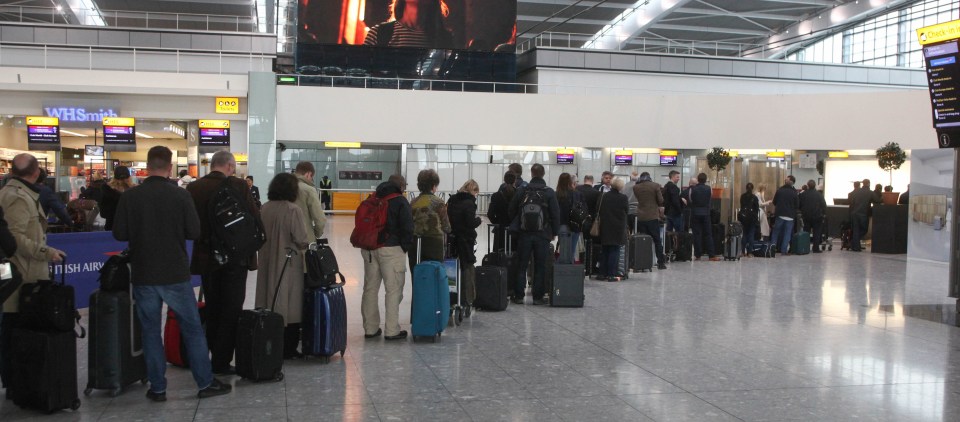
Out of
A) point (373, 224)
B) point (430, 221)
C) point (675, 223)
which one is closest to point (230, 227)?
point (373, 224)

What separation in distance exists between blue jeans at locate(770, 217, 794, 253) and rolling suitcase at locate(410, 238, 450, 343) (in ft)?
38.2

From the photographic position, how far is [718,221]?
1708 cm

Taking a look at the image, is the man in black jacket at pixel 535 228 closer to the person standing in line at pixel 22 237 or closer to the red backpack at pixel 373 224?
the red backpack at pixel 373 224

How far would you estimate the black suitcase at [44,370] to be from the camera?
4.77 meters

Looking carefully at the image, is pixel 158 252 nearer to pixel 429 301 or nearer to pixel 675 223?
pixel 429 301

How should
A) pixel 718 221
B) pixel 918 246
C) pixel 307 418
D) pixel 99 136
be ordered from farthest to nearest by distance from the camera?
1. pixel 99 136
2. pixel 718 221
3. pixel 918 246
4. pixel 307 418

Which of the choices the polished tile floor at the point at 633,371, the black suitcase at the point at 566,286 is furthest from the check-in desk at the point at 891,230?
the black suitcase at the point at 566,286

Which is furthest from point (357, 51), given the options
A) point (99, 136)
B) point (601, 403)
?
point (601, 403)

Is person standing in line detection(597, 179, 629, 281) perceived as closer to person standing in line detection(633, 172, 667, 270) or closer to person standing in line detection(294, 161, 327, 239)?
person standing in line detection(633, 172, 667, 270)

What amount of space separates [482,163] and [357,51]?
5885 mm

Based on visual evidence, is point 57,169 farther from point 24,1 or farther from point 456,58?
point 24,1

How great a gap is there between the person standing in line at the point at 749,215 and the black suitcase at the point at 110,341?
13182mm

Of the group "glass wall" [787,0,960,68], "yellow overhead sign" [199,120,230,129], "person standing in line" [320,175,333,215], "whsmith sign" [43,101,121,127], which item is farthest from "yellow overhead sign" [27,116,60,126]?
"glass wall" [787,0,960,68]

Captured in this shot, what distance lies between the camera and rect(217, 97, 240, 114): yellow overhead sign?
24188 millimetres
